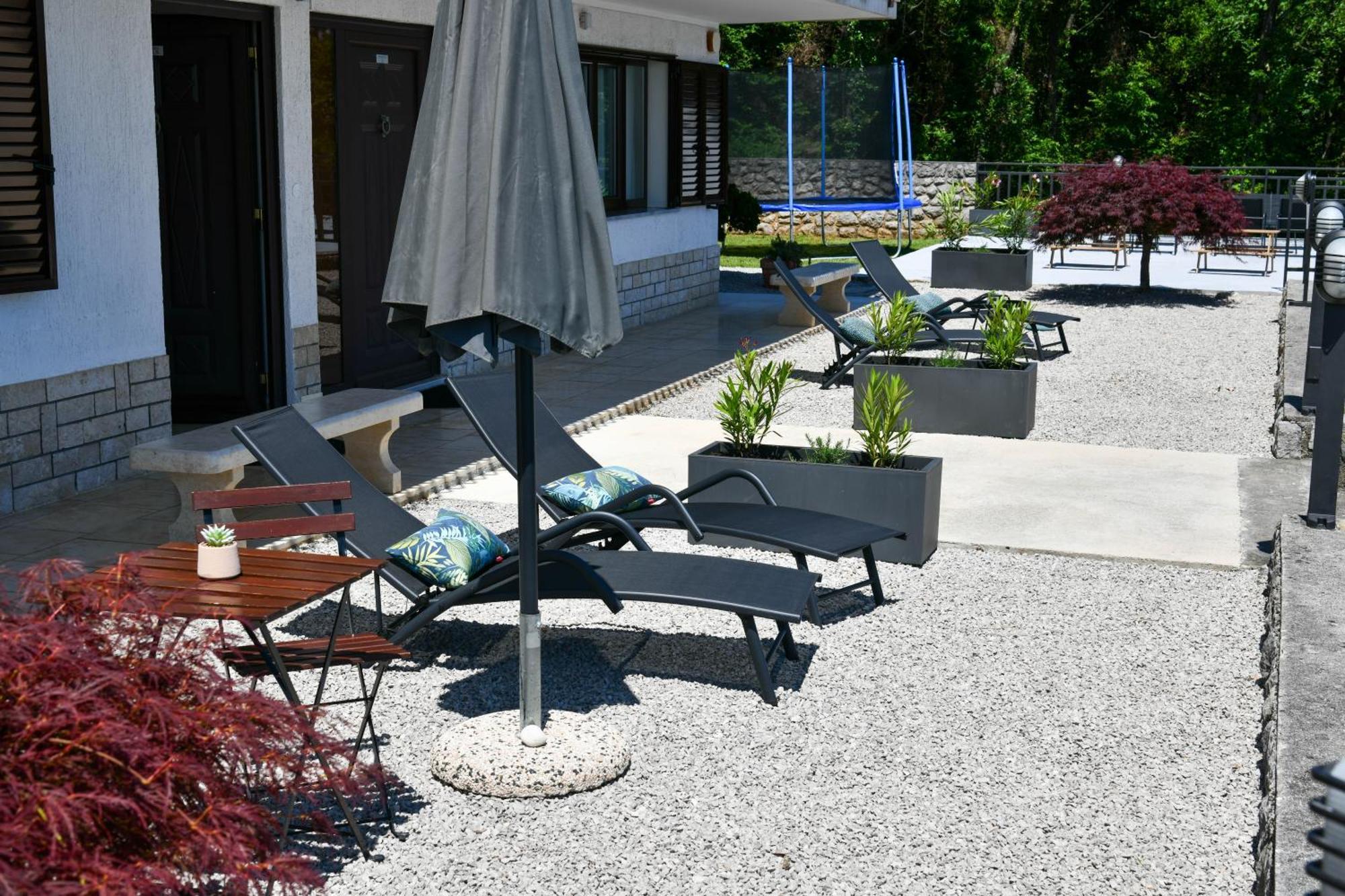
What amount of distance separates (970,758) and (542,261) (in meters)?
1.91

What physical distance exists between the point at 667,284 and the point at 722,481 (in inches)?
339

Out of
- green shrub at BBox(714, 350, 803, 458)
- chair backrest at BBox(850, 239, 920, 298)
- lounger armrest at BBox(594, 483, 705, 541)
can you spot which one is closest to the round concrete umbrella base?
lounger armrest at BBox(594, 483, 705, 541)

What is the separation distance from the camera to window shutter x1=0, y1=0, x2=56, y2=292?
6.63 m

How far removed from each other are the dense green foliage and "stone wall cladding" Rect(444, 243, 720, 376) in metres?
13.9

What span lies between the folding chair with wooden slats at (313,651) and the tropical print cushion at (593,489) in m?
1.30

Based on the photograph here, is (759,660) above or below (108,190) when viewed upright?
below

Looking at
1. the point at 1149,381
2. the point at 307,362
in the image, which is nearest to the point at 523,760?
the point at 307,362

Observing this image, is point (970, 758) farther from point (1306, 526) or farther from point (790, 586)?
point (1306, 526)

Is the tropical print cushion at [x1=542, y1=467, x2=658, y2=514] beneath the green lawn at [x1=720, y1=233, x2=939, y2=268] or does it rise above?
beneath

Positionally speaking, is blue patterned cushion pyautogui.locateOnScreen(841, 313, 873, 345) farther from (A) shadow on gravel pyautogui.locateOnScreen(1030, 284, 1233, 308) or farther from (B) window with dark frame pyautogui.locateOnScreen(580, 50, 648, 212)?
(A) shadow on gravel pyautogui.locateOnScreen(1030, 284, 1233, 308)

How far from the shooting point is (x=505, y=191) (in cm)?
387

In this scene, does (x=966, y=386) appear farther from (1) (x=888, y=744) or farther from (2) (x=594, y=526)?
(1) (x=888, y=744)

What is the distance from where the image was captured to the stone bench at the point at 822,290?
539 inches

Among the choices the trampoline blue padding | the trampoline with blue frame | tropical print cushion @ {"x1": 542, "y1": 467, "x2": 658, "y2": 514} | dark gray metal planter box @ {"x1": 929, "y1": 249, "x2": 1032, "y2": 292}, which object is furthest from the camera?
the trampoline with blue frame
